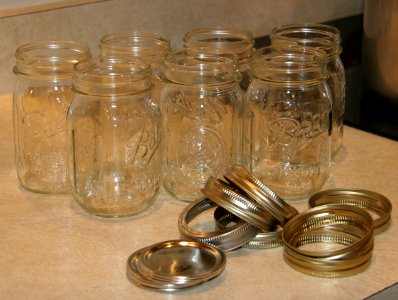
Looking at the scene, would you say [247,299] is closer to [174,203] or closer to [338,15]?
[174,203]

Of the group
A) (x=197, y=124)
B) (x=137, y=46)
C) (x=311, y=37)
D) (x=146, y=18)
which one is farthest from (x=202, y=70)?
(x=146, y=18)

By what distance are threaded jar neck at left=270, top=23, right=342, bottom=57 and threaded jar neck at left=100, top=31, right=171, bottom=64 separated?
0.16 metres

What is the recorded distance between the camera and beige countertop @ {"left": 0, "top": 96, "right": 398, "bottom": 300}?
3.11 feet

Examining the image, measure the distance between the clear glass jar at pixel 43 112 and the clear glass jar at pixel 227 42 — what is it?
6.6 inches

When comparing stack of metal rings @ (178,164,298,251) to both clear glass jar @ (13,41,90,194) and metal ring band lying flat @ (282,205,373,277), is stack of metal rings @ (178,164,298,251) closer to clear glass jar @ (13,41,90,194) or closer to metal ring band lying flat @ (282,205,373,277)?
metal ring band lying flat @ (282,205,373,277)

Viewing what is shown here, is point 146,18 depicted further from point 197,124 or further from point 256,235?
point 256,235

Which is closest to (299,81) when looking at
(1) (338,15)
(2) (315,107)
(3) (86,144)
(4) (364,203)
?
(2) (315,107)

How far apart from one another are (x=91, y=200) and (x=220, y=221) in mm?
172

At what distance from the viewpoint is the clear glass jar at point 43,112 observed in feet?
3.86

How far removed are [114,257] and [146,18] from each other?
0.75m

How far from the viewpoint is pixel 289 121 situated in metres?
1.20

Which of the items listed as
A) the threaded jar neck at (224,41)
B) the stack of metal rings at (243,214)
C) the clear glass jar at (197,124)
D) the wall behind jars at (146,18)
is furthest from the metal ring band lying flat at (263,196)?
the wall behind jars at (146,18)

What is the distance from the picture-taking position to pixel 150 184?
3.77ft

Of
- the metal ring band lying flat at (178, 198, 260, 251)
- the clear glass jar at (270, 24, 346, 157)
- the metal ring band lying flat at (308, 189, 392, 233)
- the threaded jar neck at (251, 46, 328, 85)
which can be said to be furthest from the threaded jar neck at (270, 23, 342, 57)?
the metal ring band lying flat at (178, 198, 260, 251)
